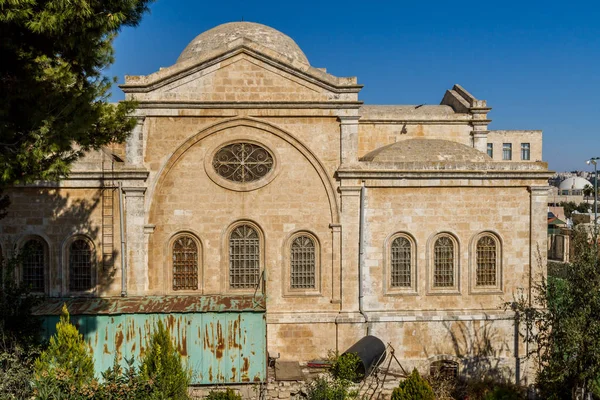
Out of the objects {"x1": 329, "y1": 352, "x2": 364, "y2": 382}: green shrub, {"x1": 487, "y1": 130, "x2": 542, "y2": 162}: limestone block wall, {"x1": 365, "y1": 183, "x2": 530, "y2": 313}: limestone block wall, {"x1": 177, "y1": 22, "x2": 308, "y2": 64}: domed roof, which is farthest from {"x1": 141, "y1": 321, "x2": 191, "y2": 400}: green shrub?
{"x1": 487, "y1": 130, "x2": 542, "y2": 162}: limestone block wall

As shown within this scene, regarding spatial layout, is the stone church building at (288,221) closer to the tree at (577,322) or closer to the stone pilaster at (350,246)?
the stone pilaster at (350,246)

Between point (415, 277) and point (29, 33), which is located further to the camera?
point (415, 277)

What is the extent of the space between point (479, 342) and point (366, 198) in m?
6.05

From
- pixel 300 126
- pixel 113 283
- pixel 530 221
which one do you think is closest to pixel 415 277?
pixel 530 221

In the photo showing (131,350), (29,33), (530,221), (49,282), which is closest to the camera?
(29,33)

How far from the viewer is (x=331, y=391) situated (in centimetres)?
1130

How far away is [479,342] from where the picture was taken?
14.8 m

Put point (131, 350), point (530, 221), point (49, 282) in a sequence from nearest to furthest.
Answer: point (131, 350)
point (49, 282)
point (530, 221)

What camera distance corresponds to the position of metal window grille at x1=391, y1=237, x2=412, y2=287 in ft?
49.0

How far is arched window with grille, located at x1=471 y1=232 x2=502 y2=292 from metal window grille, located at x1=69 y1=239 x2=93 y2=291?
1267 centimetres

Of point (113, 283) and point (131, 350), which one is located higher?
point (113, 283)

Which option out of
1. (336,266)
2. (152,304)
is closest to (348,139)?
(336,266)

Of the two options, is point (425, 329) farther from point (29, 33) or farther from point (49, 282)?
point (29, 33)

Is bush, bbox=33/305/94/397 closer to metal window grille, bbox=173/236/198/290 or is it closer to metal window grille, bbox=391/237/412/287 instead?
metal window grille, bbox=173/236/198/290
